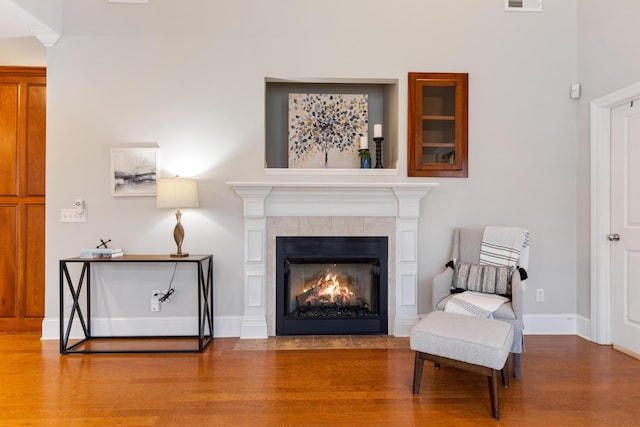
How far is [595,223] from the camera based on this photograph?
10.8ft

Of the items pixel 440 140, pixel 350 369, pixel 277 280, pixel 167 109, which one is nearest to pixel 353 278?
pixel 277 280

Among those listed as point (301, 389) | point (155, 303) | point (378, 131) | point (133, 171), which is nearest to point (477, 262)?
point (378, 131)

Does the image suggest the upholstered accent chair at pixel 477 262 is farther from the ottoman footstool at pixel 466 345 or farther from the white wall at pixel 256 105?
the ottoman footstool at pixel 466 345

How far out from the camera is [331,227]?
3.45 meters

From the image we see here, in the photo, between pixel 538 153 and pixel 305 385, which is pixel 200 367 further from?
pixel 538 153

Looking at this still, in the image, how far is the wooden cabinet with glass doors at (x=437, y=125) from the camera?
3477mm

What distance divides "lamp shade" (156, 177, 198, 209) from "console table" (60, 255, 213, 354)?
17.7 inches

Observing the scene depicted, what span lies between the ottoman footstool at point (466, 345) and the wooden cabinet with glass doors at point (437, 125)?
156cm

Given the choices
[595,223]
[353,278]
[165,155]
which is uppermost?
[165,155]

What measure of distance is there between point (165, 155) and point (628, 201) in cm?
397

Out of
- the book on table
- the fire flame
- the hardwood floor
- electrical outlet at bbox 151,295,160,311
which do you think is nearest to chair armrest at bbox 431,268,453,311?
the hardwood floor

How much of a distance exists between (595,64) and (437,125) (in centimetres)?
142

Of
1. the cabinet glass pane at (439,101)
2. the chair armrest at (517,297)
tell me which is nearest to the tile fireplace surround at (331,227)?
the cabinet glass pane at (439,101)

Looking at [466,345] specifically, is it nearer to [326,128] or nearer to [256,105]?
[326,128]
